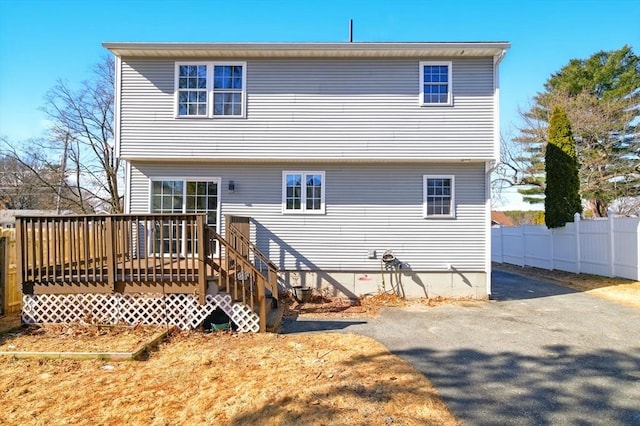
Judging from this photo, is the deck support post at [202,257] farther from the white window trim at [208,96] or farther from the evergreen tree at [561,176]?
the evergreen tree at [561,176]

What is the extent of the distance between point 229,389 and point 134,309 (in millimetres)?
3337

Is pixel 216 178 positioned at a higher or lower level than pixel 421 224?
higher

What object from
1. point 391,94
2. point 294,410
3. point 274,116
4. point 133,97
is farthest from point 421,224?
point 133,97

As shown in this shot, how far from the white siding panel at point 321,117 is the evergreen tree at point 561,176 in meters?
6.53

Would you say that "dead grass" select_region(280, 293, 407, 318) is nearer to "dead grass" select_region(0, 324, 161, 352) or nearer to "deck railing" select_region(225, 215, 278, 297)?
"deck railing" select_region(225, 215, 278, 297)

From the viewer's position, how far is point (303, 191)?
31.3ft

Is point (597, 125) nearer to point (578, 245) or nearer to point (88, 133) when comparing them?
point (578, 245)

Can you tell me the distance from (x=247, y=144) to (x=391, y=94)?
12.5 feet

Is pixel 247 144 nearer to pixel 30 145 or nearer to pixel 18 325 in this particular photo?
pixel 18 325

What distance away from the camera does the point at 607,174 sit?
22234mm

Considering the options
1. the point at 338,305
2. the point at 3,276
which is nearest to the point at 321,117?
the point at 338,305

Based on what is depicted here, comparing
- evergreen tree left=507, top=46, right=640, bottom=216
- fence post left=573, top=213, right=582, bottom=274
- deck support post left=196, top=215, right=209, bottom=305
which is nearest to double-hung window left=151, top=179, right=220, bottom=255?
deck support post left=196, top=215, right=209, bottom=305

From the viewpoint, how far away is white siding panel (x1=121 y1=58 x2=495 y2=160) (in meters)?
9.22

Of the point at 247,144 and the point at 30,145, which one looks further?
the point at 30,145
